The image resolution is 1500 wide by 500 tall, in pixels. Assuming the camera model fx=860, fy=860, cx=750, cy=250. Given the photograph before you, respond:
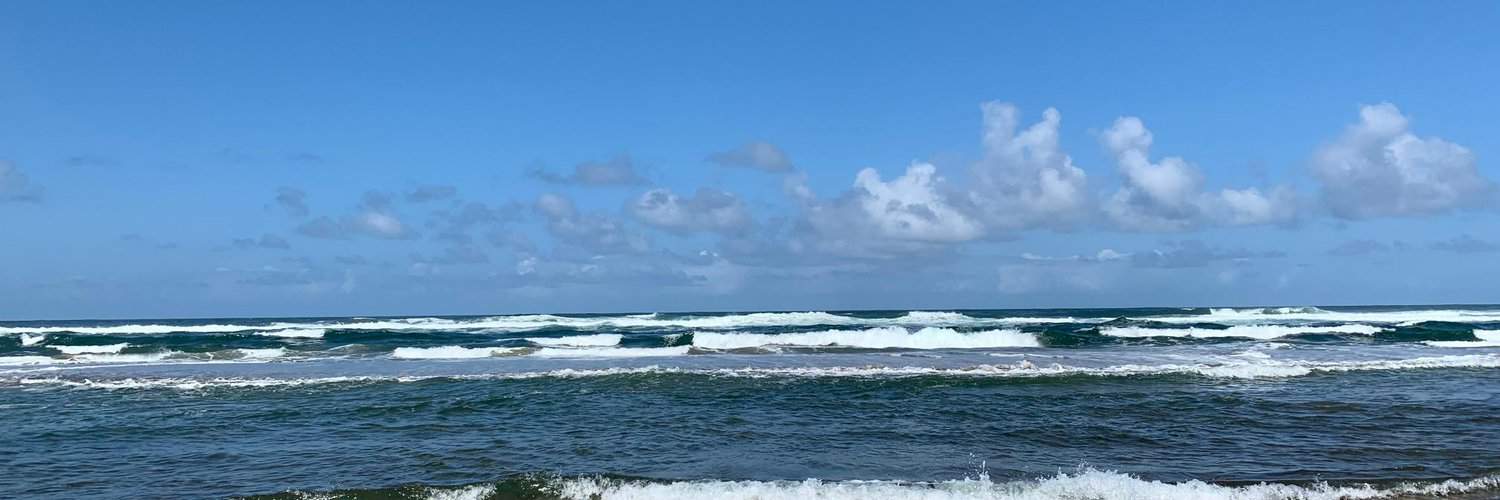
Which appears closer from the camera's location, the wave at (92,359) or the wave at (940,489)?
the wave at (940,489)

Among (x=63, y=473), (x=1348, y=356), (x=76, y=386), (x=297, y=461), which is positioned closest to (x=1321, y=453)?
(x=297, y=461)

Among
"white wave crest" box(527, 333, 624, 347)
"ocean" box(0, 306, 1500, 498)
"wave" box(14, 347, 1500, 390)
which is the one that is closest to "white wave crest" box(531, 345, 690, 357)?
"ocean" box(0, 306, 1500, 498)

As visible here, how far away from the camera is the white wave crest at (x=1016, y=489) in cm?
827

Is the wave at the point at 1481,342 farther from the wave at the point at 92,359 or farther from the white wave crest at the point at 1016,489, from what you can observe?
the wave at the point at 92,359

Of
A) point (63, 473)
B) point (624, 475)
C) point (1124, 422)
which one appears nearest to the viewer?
point (624, 475)

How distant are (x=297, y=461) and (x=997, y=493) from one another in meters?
8.27

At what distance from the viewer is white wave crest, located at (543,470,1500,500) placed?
8.27 meters

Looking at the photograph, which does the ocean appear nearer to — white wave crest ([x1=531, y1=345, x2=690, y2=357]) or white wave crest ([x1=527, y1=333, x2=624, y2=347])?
white wave crest ([x1=531, y1=345, x2=690, y2=357])

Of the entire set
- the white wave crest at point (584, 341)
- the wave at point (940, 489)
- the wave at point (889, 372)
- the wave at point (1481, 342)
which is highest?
the white wave crest at point (584, 341)

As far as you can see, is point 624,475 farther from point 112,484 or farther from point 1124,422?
point 1124,422

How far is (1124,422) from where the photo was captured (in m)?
12.9

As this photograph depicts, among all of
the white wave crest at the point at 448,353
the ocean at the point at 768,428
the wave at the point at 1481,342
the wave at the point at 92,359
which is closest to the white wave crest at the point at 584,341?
the white wave crest at the point at 448,353

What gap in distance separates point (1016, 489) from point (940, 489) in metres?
0.75

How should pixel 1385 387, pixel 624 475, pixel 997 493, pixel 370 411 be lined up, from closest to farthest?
pixel 997 493
pixel 624 475
pixel 370 411
pixel 1385 387
